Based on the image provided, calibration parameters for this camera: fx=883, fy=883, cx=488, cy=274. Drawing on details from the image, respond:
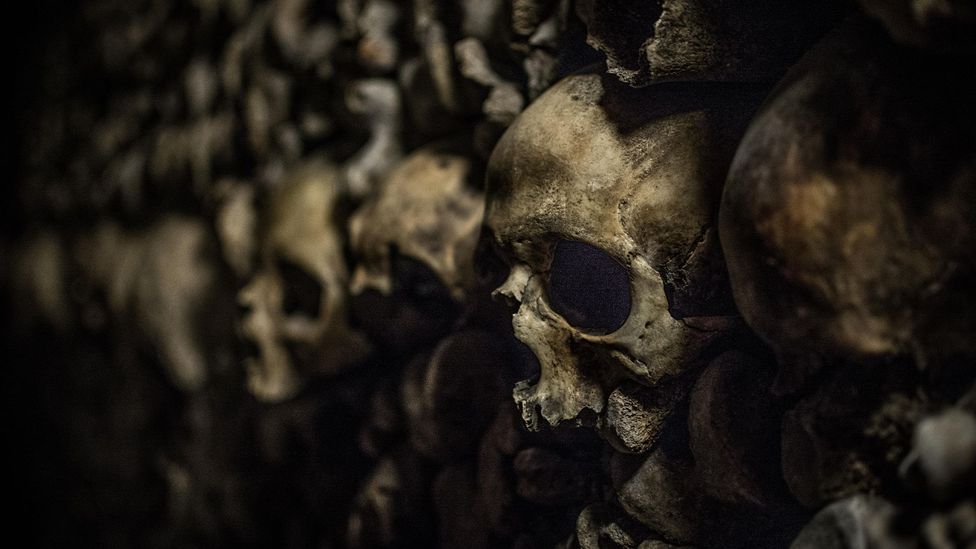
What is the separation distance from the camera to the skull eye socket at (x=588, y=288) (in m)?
0.66

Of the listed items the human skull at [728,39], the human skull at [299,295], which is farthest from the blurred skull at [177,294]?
the human skull at [728,39]

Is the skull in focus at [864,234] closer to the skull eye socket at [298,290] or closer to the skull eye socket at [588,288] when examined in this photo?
the skull eye socket at [588,288]

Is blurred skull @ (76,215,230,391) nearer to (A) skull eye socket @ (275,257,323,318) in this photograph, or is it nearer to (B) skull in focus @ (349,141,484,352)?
(A) skull eye socket @ (275,257,323,318)

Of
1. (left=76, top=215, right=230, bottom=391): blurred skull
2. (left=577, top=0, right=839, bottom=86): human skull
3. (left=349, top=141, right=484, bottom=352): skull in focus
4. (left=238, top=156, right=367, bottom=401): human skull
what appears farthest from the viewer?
(left=76, top=215, right=230, bottom=391): blurred skull

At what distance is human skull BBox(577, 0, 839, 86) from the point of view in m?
0.59

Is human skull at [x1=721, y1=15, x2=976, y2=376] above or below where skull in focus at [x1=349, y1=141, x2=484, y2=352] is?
above

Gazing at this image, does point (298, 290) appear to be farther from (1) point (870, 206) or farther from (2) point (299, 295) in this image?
(1) point (870, 206)

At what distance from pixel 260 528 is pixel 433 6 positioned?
30.3 inches

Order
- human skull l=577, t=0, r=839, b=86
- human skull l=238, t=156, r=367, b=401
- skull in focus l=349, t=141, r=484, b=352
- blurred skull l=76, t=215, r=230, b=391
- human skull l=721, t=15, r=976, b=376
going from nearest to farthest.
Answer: human skull l=721, t=15, r=976, b=376, human skull l=577, t=0, r=839, b=86, skull in focus l=349, t=141, r=484, b=352, human skull l=238, t=156, r=367, b=401, blurred skull l=76, t=215, r=230, b=391

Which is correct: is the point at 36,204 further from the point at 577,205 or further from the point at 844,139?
the point at 844,139

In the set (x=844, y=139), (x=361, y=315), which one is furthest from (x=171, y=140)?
(x=844, y=139)

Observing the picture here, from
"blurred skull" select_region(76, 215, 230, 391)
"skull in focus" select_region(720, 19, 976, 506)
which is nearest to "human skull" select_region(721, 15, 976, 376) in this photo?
"skull in focus" select_region(720, 19, 976, 506)

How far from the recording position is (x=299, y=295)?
1.11 m

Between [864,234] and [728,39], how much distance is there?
0.63 feet
